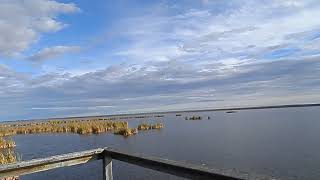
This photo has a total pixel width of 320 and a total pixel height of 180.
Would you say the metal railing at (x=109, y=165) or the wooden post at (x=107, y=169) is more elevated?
the metal railing at (x=109, y=165)

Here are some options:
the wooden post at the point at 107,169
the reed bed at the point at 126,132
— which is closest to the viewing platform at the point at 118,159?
the wooden post at the point at 107,169

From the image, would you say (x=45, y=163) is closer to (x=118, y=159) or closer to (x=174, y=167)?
(x=118, y=159)

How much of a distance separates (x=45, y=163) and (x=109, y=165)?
85cm

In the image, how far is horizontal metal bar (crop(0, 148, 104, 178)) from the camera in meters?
4.22

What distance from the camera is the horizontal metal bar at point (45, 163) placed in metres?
4.22

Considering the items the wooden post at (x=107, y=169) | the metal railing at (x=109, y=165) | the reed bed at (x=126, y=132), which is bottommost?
the reed bed at (x=126, y=132)

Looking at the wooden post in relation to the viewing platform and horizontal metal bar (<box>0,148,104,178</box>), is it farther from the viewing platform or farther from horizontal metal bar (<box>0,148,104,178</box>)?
horizontal metal bar (<box>0,148,104,178</box>)

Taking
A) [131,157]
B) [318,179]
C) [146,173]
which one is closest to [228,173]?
[131,157]

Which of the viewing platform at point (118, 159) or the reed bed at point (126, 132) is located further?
the reed bed at point (126, 132)

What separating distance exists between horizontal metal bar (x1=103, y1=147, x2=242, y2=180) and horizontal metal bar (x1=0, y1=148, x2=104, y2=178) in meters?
0.30

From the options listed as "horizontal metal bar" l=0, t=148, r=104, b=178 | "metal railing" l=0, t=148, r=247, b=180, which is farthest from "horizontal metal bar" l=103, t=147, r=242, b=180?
"horizontal metal bar" l=0, t=148, r=104, b=178

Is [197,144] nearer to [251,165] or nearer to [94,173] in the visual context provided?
[251,165]

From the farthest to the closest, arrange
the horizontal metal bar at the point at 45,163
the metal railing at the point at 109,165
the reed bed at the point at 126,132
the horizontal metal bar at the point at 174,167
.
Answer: the reed bed at the point at 126,132 < the horizontal metal bar at the point at 45,163 < the metal railing at the point at 109,165 < the horizontal metal bar at the point at 174,167

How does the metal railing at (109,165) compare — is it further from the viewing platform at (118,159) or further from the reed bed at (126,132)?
the reed bed at (126,132)
